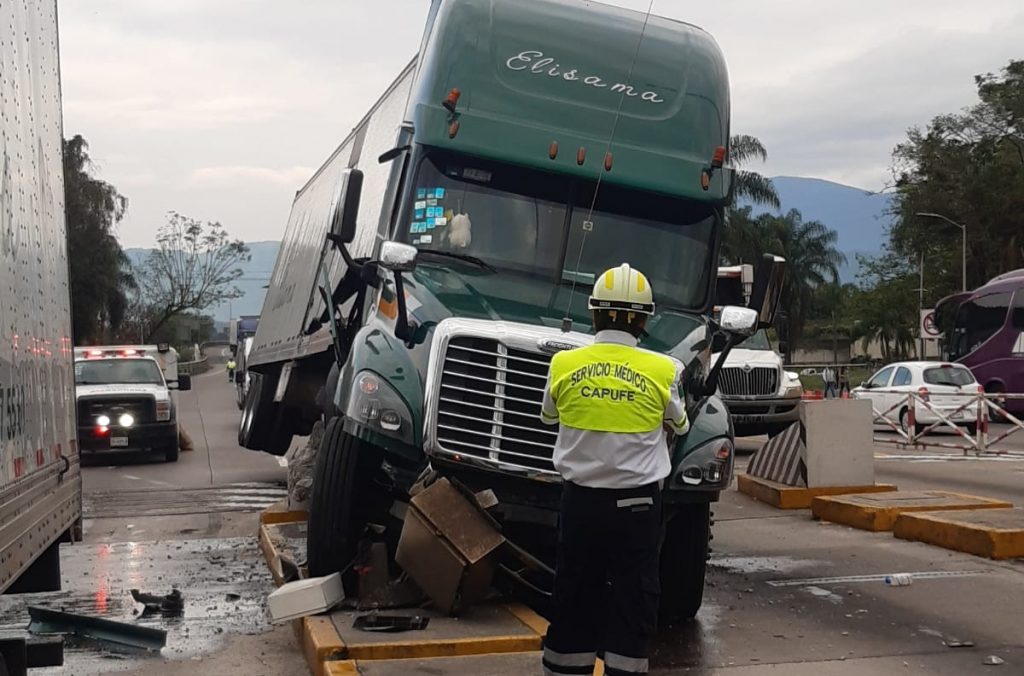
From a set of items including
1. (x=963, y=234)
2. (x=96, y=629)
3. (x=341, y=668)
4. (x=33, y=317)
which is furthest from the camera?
(x=963, y=234)

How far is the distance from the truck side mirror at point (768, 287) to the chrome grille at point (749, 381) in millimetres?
12085

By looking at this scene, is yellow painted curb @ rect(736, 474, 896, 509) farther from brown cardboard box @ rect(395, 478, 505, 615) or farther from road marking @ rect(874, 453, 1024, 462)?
road marking @ rect(874, 453, 1024, 462)

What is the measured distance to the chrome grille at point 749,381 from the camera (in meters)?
20.2

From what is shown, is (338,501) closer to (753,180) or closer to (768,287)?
(768,287)

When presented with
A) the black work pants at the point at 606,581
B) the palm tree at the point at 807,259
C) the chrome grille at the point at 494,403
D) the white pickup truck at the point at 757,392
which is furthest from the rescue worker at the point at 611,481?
the palm tree at the point at 807,259

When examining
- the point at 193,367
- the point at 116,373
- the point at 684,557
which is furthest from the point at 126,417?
the point at 193,367

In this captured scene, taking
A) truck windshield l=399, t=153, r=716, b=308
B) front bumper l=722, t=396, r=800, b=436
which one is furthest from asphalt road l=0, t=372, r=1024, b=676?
front bumper l=722, t=396, r=800, b=436

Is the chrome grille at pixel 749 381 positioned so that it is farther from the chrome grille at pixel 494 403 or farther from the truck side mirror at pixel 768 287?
the chrome grille at pixel 494 403

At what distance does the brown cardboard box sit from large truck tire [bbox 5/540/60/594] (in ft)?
6.05

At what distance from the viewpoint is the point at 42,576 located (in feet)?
20.5

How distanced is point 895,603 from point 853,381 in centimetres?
5720

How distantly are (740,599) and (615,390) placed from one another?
4.09m

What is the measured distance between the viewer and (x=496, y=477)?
298 inches

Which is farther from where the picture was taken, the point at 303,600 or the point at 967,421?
the point at 967,421
